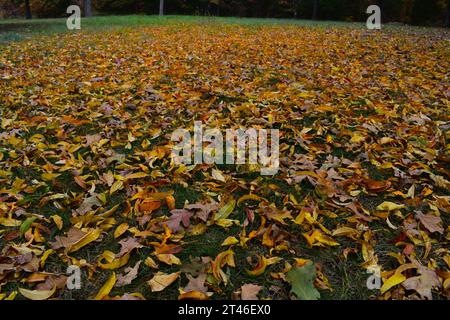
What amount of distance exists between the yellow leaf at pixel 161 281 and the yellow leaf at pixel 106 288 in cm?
19

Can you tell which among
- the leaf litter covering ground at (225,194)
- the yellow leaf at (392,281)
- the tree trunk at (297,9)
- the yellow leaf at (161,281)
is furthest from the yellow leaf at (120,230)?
the tree trunk at (297,9)

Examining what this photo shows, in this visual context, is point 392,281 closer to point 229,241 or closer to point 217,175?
point 229,241

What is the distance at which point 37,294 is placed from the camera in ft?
6.01

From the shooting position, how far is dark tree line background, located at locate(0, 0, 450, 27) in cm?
2653

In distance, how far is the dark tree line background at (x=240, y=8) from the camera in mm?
26531

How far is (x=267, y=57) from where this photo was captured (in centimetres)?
739

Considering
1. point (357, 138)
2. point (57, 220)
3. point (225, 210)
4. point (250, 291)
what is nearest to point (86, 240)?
point (57, 220)

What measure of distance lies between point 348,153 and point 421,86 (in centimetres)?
267

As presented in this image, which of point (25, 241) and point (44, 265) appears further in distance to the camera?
point (25, 241)

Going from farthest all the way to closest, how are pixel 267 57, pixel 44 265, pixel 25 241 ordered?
pixel 267 57
pixel 25 241
pixel 44 265

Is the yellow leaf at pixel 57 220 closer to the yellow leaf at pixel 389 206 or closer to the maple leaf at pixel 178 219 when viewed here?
the maple leaf at pixel 178 219
